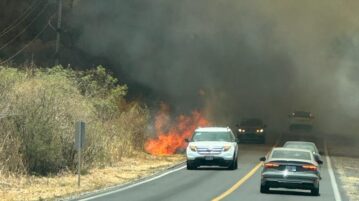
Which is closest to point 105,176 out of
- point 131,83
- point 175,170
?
point 175,170

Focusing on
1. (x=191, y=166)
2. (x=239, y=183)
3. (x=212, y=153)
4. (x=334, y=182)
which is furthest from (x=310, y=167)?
(x=191, y=166)

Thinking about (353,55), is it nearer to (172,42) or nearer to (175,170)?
(172,42)

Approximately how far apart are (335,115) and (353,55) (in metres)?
11.8

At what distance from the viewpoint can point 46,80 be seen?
90.1 feet

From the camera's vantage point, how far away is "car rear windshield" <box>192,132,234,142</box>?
97.7 feet

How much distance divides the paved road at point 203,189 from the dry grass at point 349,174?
609 mm

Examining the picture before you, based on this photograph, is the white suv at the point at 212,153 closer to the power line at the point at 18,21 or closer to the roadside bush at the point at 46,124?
the roadside bush at the point at 46,124

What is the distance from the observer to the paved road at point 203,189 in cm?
1875

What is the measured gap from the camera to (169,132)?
160 feet

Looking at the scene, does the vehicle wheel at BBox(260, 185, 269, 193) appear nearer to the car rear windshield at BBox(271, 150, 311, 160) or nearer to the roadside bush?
the car rear windshield at BBox(271, 150, 311, 160)

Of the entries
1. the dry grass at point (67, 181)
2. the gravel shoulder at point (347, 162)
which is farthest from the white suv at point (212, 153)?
the gravel shoulder at point (347, 162)

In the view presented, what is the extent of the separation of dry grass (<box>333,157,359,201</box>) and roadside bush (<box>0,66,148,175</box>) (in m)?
10.4

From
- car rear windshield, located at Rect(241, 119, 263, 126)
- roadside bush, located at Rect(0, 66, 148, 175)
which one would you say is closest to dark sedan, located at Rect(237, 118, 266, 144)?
car rear windshield, located at Rect(241, 119, 263, 126)

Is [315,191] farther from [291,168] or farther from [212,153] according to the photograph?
[212,153]
